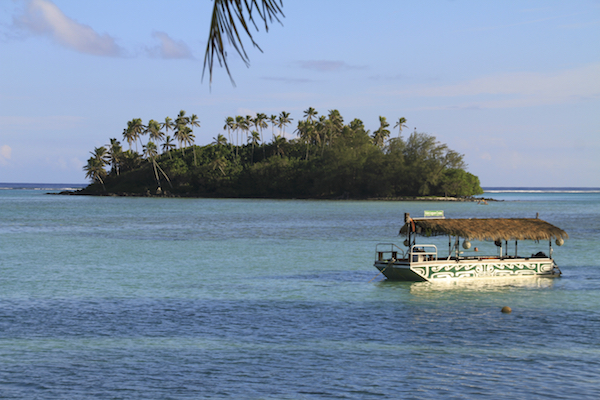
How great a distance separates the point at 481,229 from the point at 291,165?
140 m

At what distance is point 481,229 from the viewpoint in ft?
90.2

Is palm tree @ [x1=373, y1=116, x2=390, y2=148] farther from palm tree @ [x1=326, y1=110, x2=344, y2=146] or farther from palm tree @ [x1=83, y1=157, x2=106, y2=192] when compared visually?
palm tree @ [x1=83, y1=157, x2=106, y2=192]

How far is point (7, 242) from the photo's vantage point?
165ft

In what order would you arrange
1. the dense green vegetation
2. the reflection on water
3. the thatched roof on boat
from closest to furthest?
the reflection on water, the thatched roof on boat, the dense green vegetation

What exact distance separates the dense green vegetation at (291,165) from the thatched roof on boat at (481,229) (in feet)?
392

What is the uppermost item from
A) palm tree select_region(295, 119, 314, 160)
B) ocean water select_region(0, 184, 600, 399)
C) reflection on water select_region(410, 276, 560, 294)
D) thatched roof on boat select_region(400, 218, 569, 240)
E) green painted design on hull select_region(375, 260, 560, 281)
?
palm tree select_region(295, 119, 314, 160)

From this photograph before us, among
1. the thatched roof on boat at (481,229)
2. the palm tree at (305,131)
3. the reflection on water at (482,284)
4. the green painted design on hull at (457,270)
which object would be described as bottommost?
the reflection on water at (482,284)

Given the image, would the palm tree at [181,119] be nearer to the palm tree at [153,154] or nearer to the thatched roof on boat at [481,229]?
the palm tree at [153,154]

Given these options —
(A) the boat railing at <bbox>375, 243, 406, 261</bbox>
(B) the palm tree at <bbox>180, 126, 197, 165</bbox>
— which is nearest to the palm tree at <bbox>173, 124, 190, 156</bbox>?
(B) the palm tree at <bbox>180, 126, 197, 165</bbox>

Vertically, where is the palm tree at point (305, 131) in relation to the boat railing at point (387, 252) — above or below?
above

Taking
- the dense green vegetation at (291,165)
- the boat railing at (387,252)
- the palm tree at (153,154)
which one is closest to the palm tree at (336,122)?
the dense green vegetation at (291,165)

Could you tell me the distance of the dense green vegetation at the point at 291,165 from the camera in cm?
15050

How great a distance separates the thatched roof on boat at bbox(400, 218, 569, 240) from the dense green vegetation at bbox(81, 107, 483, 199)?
119363 millimetres

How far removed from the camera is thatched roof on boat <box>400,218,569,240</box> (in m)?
27.2
